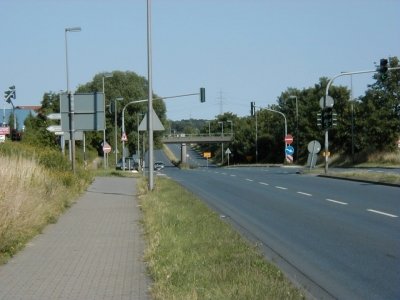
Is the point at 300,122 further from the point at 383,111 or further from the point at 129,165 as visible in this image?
the point at 129,165

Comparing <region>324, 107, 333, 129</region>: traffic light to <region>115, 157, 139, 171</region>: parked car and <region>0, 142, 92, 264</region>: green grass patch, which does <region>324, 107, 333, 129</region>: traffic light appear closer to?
<region>0, 142, 92, 264</region>: green grass patch

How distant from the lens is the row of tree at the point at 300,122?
65.2 metres

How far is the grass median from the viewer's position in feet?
23.8

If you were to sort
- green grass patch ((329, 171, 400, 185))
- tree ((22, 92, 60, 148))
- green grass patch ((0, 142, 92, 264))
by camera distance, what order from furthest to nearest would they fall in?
tree ((22, 92, 60, 148)) < green grass patch ((329, 171, 400, 185)) < green grass patch ((0, 142, 92, 264))

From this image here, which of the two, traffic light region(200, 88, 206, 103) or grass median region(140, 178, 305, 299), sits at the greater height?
traffic light region(200, 88, 206, 103)

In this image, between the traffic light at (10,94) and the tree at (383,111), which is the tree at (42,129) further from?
the tree at (383,111)

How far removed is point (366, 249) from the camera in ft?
37.9

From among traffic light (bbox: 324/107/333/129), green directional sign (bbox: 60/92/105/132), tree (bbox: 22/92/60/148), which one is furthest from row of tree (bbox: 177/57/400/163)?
green directional sign (bbox: 60/92/105/132)

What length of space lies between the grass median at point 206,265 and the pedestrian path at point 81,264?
0.29 metres

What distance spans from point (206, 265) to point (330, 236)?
4.96 metres

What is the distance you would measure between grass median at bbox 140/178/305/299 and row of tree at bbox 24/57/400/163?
24.6 metres

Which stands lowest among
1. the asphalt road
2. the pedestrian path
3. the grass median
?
the asphalt road

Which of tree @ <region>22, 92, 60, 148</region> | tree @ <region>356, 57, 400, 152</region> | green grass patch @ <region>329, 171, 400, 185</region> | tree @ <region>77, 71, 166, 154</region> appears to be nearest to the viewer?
green grass patch @ <region>329, 171, 400, 185</region>

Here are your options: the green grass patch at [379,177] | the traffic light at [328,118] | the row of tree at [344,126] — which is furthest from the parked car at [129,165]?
the green grass patch at [379,177]
